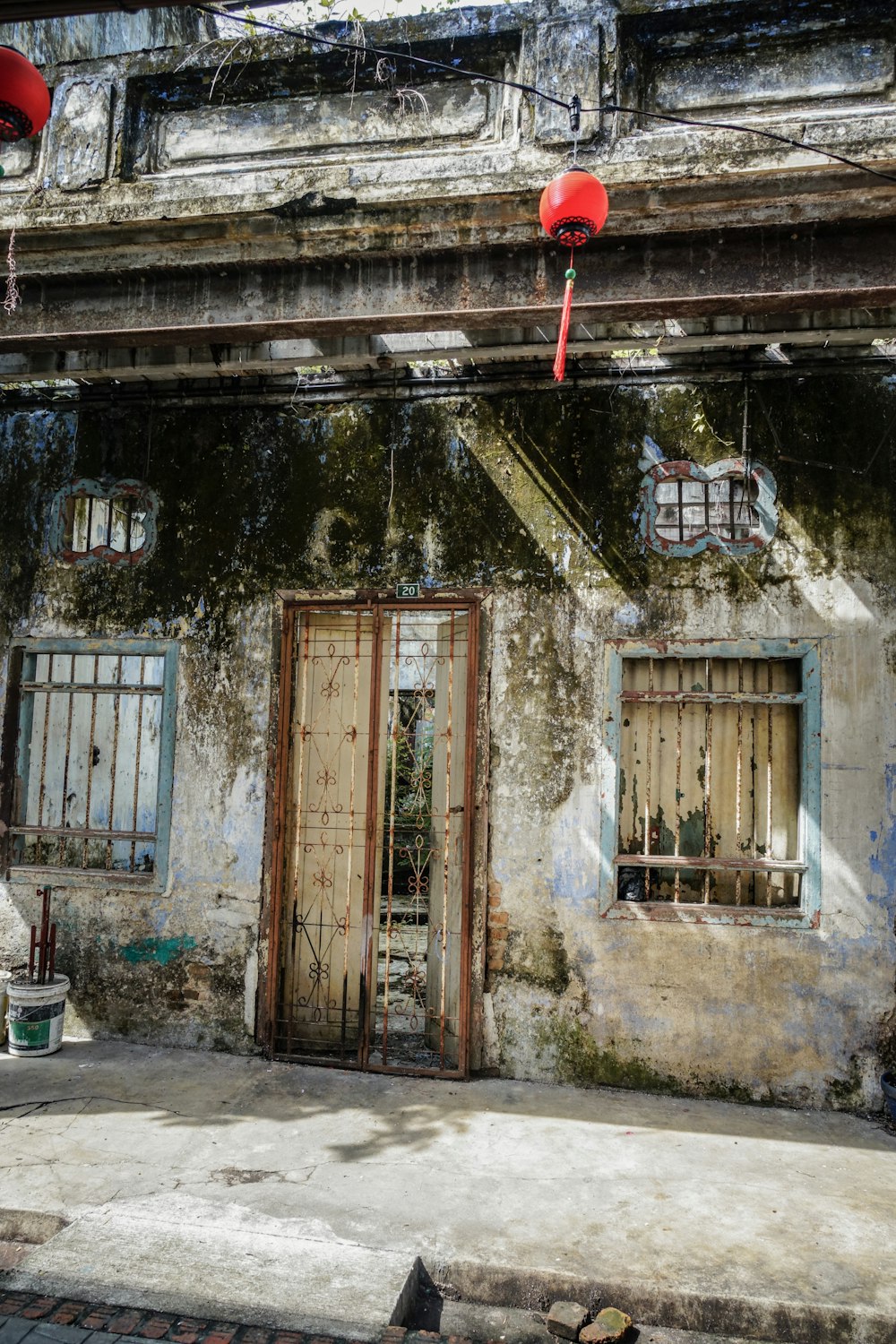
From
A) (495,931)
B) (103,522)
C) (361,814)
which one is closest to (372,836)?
(361,814)

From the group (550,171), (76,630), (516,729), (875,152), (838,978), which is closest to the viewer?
(875,152)

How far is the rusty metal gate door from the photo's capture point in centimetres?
529

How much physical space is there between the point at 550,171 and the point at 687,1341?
4.36m

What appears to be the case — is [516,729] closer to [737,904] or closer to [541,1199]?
[737,904]

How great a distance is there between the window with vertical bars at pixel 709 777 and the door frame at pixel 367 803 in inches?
34.0

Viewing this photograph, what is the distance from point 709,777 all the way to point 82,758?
400 centimetres

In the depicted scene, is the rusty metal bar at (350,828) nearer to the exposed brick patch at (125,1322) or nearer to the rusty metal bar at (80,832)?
the rusty metal bar at (80,832)

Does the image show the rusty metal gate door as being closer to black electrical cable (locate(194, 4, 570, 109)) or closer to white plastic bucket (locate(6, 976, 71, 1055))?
white plastic bucket (locate(6, 976, 71, 1055))

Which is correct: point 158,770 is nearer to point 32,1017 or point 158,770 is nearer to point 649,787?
point 32,1017

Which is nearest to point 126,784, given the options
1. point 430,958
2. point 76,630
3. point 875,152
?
point 76,630

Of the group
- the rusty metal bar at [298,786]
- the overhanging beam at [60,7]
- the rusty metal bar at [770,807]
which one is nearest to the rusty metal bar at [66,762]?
the rusty metal bar at [298,786]

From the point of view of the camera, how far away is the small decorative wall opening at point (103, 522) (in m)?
5.77

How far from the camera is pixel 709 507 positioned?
16.8 feet

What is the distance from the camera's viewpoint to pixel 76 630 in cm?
578
